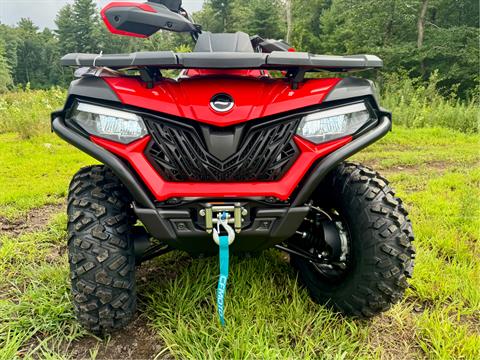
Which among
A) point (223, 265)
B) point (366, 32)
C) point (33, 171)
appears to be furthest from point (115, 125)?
point (366, 32)

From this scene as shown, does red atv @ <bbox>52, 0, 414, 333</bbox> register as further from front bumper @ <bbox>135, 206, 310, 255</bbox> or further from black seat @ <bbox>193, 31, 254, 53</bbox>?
black seat @ <bbox>193, 31, 254, 53</bbox>

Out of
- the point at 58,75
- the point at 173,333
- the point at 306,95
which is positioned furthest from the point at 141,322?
the point at 58,75

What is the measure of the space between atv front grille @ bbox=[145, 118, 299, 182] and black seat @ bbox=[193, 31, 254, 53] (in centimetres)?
65

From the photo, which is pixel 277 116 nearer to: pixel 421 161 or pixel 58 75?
pixel 421 161

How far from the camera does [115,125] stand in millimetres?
1456

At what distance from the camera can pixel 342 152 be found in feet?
4.81

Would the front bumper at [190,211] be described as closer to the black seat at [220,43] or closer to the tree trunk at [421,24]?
the black seat at [220,43]

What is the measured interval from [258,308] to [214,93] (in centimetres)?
103

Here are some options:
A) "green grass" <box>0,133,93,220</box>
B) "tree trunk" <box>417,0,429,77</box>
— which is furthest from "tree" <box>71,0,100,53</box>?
"green grass" <box>0,133,93,220</box>

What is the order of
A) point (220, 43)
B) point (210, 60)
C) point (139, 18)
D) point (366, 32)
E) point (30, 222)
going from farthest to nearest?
point (366, 32), point (30, 222), point (220, 43), point (139, 18), point (210, 60)

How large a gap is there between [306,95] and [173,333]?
1.20 m

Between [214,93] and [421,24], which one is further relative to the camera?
[421,24]

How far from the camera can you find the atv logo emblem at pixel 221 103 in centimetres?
145

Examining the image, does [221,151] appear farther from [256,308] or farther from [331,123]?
[256,308]
